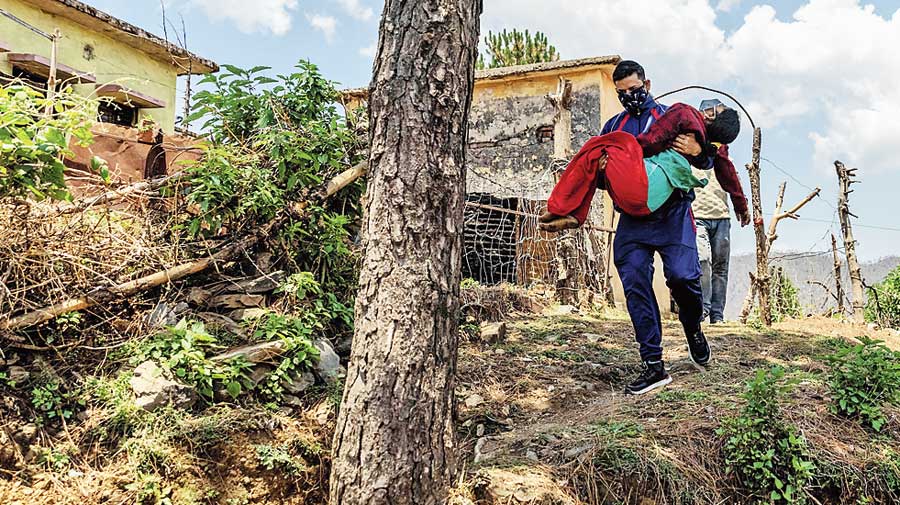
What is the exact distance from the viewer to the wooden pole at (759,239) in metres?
5.93

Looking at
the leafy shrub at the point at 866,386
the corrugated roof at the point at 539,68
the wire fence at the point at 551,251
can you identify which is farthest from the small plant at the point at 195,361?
the corrugated roof at the point at 539,68

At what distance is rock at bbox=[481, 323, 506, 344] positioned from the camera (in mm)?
4750

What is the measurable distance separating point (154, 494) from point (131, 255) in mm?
1352

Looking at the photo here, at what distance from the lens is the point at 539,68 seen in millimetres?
10031

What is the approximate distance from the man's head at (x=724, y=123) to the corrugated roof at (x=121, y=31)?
795 centimetres

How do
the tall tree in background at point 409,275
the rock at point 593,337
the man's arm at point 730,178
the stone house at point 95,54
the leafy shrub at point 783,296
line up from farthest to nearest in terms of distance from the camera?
the stone house at point 95,54
the leafy shrub at point 783,296
the rock at point 593,337
the man's arm at point 730,178
the tall tree in background at point 409,275

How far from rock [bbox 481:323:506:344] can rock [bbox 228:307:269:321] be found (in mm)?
1789

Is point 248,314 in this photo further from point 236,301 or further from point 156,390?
point 156,390

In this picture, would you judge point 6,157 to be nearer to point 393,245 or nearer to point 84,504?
point 84,504

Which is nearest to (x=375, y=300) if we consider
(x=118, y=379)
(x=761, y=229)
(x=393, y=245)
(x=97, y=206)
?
(x=393, y=245)

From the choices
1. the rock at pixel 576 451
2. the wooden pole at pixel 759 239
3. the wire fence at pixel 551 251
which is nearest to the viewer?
the rock at pixel 576 451

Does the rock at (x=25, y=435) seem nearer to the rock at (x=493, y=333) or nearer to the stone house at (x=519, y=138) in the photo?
the rock at (x=493, y=333)

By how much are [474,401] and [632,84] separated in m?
2.01

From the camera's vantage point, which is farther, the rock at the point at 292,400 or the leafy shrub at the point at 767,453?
the rock at the point at 292,400
